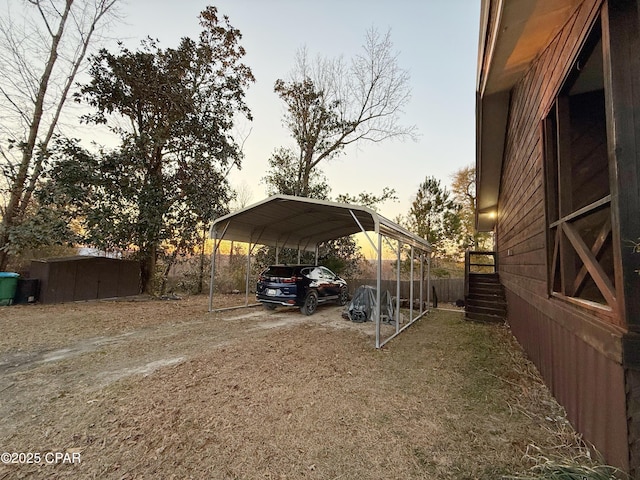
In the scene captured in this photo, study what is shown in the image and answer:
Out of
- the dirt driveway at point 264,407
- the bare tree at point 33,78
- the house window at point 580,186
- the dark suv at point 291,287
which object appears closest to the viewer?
the dirt driveway at point 264,407

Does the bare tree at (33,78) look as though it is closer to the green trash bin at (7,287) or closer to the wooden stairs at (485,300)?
the green trash bin at (7,287)

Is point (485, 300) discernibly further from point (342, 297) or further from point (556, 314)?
point (556, 314)

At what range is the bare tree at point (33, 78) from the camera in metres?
8.66

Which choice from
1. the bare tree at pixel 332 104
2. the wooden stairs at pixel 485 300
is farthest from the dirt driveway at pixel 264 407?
the bare tree at pixel 332 104

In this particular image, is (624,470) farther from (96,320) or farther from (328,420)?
(96,320)

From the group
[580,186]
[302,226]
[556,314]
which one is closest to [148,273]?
[302,226]

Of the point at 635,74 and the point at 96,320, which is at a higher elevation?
the point at 635,74

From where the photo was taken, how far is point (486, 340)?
588 centimetres

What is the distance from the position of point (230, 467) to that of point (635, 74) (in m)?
3.99

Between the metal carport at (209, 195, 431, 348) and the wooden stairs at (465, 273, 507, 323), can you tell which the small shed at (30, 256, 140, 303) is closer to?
the metal carport at (209, 195, 431, 348)

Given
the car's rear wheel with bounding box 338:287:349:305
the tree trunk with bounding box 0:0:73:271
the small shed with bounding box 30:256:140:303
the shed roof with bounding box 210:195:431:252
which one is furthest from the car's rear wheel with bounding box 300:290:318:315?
the tree trunk with bounding box 0:0:73:271

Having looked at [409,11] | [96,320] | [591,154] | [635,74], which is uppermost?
[409,11]

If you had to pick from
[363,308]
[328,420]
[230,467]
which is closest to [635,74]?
[328,420]

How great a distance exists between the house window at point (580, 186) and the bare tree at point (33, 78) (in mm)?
12191
